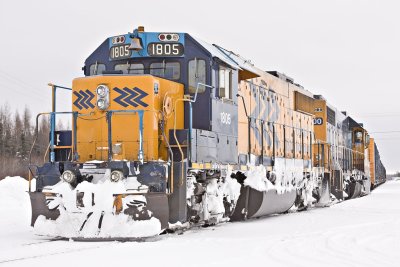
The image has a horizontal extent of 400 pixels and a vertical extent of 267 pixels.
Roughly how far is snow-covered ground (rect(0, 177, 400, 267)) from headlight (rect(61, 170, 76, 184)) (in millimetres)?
910

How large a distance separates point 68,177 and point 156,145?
1.43 metres

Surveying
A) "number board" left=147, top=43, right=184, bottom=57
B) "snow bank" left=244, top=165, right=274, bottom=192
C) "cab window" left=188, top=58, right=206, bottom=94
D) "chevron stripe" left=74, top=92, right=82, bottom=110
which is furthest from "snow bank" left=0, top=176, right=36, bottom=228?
"snow bank" left=244, top=165, right=274, bottom=192

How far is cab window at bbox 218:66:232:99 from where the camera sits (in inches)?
397

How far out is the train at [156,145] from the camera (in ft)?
26.6

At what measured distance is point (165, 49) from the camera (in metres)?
9.55

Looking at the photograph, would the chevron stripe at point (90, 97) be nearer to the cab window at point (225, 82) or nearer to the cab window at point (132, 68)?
the cab window at point (132, 68)

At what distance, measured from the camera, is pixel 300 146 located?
1591 centimetres

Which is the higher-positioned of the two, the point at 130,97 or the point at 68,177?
the point at 130,97

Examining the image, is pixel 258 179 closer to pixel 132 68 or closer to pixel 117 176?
pixel 132 68

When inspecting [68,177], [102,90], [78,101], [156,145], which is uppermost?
[102,90]

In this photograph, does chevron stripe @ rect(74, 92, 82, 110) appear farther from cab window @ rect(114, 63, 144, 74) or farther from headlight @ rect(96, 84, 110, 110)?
cab window @ rect(114, 63, 144, 74)

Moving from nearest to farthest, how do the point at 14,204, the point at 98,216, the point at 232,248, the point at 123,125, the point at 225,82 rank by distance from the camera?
the point at 232,248 → the point at 98,216 → the point at 123,125 → the point at 225,82 → the point at 14,204

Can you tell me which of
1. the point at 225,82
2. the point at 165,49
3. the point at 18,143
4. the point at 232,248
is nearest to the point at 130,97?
the point at 165,49

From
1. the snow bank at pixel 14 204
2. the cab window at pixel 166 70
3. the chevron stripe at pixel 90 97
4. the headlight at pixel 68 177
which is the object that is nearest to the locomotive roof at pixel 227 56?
the cab window at pixel 166 70
